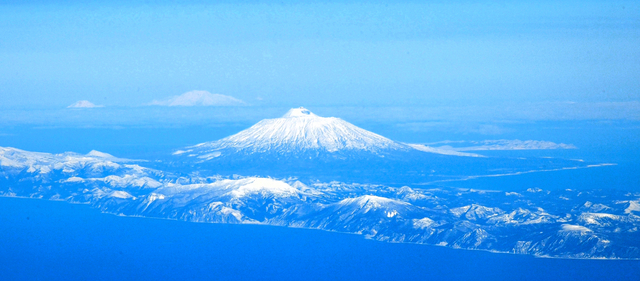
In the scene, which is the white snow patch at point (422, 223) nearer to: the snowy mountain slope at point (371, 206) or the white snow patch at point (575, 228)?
the snowy mountain slope at point (371, 206)

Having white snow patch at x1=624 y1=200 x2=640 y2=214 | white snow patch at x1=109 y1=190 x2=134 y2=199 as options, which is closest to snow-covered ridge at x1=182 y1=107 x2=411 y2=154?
white snow patch at x1=109 y1=190 x2=134 y2=199

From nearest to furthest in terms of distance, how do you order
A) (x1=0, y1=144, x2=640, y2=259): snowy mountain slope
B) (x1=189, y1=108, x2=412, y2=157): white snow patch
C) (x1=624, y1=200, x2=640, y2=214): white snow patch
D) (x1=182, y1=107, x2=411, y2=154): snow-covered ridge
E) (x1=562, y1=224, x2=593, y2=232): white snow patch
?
(x1=562, y1=224, x2=593, y2=232): white snow patch < (x1=0, y1=144, x2=640, y2=259): snowy mountain slope < (x1=624, y1=200, x2=640, y2=214): white snow patch < (x1=182, y1=107, x2=411, y2=154): snow-covered ridge < (x1=189, y1=108, x2=412, y2=157): white snow patch

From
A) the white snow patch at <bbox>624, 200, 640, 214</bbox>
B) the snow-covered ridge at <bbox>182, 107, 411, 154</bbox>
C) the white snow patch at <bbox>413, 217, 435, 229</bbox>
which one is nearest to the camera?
the white snow patch at <bbox>413, 217, 435, 229</bbox>

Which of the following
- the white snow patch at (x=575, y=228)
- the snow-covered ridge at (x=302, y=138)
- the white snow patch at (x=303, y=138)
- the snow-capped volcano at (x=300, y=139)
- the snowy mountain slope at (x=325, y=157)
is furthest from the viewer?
the white snow patch at (x=303, y=138)

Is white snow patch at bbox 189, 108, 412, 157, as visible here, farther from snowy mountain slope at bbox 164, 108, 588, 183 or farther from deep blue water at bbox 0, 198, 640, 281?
deep blue water at bbox 0, 198, 640, 281

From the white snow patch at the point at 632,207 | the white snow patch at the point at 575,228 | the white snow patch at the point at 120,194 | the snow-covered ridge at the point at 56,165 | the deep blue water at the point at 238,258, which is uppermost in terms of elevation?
the snow-covered ridge at the point at 56,165

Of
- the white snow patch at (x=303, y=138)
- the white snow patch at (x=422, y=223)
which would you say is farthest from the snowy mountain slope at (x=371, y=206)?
the white snow patch at (x=303, y=138)

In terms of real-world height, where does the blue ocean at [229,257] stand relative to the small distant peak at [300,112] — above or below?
below

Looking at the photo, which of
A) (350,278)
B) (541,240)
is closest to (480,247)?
(541,240)
